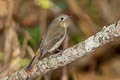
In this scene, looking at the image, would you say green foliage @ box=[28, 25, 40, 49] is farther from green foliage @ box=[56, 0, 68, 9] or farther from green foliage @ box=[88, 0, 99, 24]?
green foliage @ box=[88, 0, 99, 24]

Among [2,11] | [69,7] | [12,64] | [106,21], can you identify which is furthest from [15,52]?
[106,21]

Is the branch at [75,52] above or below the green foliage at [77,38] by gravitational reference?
below

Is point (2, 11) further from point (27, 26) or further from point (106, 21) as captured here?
point (106, 21)

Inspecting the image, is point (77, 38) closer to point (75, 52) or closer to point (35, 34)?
point (35, 34)

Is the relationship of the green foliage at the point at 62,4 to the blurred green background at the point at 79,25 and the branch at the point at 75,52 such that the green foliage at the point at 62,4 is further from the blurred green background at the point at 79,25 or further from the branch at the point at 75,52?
the branch at the point at 75,52

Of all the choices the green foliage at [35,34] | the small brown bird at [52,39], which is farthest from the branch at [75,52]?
the green foliage at [35,34]

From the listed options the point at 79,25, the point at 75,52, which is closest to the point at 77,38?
the point at 79,25
